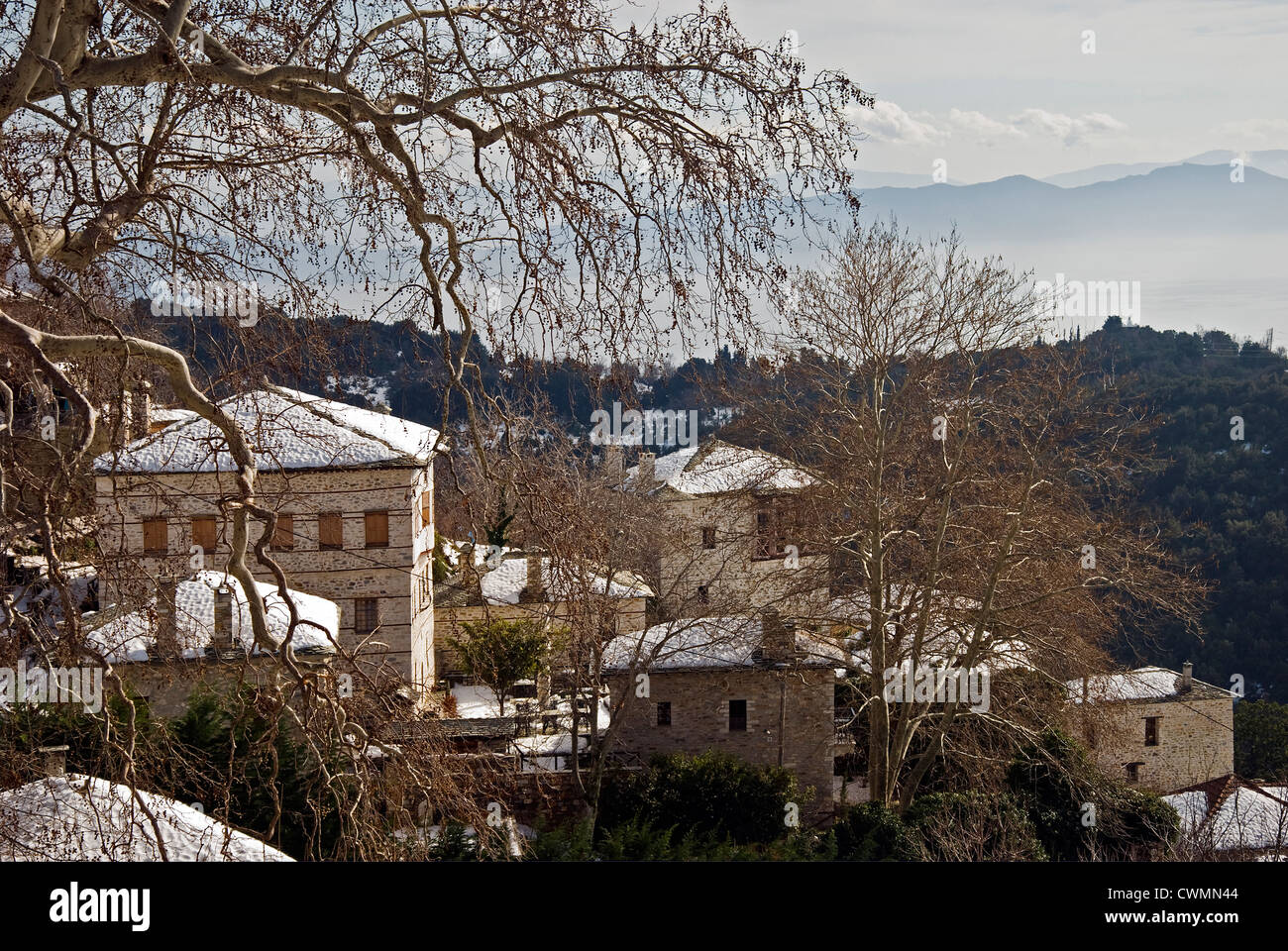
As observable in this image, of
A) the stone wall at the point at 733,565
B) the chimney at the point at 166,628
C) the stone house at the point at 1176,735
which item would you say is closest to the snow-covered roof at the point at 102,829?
the chimney at the point at 166,628

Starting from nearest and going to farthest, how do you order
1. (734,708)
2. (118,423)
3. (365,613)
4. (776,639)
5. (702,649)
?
(118,423), (776,639), (702,649), (365,613), (734,708)

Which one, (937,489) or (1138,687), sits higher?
(937,489)

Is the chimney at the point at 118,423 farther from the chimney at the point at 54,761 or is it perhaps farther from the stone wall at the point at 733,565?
the stone wall at the point at 733,565

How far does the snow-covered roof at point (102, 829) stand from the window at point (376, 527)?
14888 mm

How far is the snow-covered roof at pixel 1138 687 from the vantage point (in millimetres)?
18609

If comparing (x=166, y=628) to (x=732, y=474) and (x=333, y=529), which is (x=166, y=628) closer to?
(x=333, y=529)

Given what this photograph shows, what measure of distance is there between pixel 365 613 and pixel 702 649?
6.29 meters

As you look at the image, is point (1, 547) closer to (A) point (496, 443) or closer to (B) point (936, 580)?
(A) point (496, 443)

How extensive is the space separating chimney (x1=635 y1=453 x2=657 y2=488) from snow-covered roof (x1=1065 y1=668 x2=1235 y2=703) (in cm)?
1103

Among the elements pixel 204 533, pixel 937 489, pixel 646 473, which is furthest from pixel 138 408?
pixel 646 473

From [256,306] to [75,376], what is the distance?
140 cm

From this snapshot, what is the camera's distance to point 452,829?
28.8 feet

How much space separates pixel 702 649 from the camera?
70.6 feet
